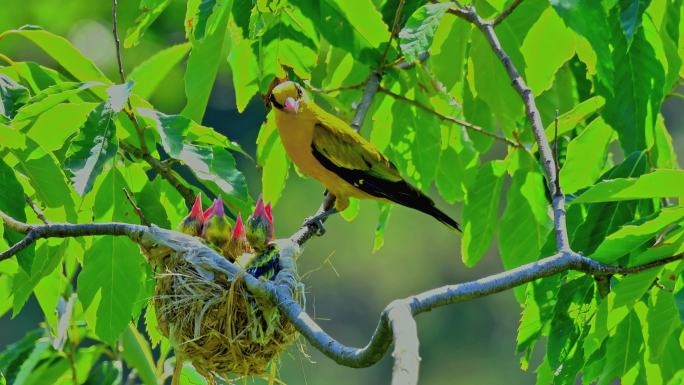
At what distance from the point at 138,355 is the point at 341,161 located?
1.29 meters

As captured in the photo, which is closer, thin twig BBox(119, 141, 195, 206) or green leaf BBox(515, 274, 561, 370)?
green leaf BBox(515, 274, 561, 370)

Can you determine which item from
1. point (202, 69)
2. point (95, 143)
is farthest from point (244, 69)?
point (95, 143)

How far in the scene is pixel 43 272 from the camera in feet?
A: 11.1

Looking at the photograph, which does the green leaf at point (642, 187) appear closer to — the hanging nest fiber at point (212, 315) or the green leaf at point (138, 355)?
the hanging nest fiber at point (212, 315)

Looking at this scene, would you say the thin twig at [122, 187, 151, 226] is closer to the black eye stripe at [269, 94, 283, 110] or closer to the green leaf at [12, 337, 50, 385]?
the green leaf at [12, 337, 50, 385]

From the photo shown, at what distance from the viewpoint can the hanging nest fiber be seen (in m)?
3.48

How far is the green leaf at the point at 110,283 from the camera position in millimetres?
3342

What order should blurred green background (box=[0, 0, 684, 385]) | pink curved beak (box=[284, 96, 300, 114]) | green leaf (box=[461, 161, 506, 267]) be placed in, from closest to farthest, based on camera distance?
1. green leaf (box=[461, 161, 506, 267])
2. pink curved beak (box=[284, 96, 300, 114])
3. blurred green background (box=[0, 0, 684, 385])

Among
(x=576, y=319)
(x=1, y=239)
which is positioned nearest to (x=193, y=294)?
(x=1, y=239)

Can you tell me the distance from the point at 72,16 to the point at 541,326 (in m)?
10.5

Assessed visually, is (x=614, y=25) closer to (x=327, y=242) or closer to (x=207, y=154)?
(x=207, y=154)

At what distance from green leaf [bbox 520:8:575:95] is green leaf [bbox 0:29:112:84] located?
135 cm

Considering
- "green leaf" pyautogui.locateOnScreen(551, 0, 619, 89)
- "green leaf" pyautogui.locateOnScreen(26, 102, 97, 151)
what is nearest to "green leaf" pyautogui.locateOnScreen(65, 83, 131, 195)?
"green leaf" pyautogui.locateOnScreen(26, 102, 97, 151)

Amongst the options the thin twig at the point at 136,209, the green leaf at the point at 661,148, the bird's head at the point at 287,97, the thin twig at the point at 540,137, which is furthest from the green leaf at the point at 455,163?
the thin twig at the point at 136,209
